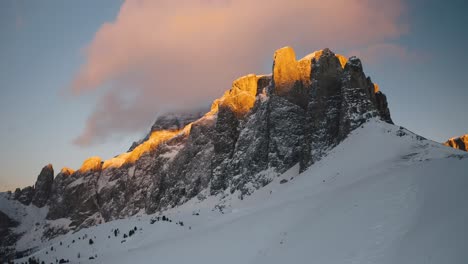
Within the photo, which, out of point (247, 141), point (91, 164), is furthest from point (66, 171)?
point (247, 141)

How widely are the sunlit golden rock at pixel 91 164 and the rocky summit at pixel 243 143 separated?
551mm

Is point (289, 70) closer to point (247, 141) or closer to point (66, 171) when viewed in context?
point (247, 141)

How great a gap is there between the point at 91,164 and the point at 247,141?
11798 centimetres

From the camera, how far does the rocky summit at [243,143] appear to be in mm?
61531

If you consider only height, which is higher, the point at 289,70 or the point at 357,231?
the point at 289,70

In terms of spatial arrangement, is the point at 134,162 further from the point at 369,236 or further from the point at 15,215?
the point at 369,236

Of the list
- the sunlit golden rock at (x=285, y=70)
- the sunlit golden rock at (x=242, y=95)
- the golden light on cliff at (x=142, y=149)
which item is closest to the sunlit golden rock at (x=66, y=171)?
the golden light on cliff at (x=142, y=149)

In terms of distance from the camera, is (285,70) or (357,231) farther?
(285,70)

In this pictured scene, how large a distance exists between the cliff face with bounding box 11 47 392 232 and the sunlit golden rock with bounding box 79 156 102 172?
6489 millimetres

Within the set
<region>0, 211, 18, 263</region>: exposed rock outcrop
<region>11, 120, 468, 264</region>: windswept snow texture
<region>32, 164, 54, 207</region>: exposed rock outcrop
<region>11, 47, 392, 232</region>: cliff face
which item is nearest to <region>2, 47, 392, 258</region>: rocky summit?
<region>11, 47, 392, 232</region>: cliff face

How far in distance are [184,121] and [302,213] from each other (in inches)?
6599

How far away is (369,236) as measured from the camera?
13867 mm

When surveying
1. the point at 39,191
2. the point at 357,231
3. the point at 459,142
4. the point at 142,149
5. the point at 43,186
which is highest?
the point at 142,149

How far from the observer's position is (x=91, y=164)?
17612 cm
